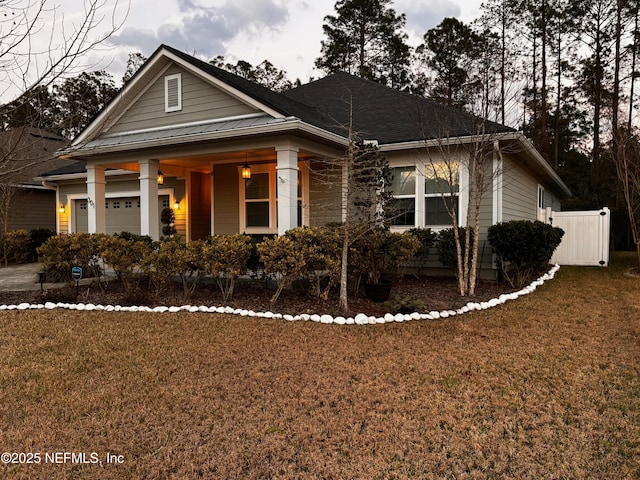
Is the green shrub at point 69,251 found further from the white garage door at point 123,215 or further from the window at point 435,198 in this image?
the window at point 435,198

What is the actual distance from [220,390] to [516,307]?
469 centimetres

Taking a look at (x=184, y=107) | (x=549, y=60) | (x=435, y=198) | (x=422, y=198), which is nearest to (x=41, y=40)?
(x=184, y=107)

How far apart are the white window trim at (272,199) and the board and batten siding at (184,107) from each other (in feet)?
6.87

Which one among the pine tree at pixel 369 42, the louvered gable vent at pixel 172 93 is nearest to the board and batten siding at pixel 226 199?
the louvered gable vent at pixel 172 93

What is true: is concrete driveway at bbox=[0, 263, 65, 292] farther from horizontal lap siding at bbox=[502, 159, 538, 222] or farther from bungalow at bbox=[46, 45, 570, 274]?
horizontal lap siding at bbox=[502, 159, 538, 222]

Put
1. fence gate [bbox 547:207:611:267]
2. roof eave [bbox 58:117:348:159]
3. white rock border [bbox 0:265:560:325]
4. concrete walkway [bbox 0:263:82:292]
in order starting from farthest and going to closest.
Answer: fence gate [bbox 547:207:611:267] < concrete walkway [bbox 0:263:82:292] < roof eave [bbox 58:117:348:159] < white rock border [bbox 0:265:560:325]

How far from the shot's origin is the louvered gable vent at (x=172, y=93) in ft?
28.7

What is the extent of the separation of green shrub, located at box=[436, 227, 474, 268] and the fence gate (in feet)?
18.7

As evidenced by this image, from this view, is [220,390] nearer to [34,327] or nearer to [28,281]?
[34,327]

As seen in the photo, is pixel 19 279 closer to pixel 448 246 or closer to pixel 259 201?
pixel 259 201

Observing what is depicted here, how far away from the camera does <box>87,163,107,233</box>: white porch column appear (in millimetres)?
9281

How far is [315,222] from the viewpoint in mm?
9680

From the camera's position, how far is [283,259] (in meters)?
5.96

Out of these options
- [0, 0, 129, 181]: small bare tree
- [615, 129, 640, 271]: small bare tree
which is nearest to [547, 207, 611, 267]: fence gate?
[615, 129, 640, 271]: small bare tree
